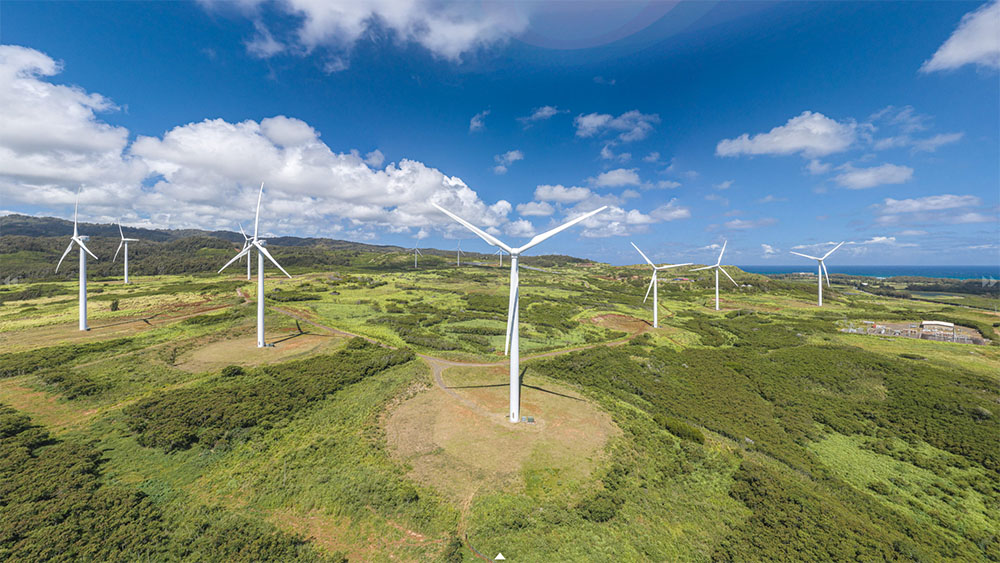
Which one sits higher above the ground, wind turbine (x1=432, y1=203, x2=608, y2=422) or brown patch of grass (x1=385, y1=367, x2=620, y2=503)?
wind turbine (x1=432, y1=203, x2=608, y2=422)

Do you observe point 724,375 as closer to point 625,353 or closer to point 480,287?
point 625,353

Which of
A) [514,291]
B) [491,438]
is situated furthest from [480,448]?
[514,291]

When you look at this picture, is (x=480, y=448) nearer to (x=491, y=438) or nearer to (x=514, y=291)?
(x=491, y=438)

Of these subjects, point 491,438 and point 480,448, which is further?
point 491,438

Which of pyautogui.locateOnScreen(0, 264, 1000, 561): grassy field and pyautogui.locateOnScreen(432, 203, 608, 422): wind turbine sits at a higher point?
pyautogui.locateOnScreen(432, 203, 608, 422): wind turbine

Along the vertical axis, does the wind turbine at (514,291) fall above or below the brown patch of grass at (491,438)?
above

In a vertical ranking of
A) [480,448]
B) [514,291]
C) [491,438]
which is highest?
[514,291]

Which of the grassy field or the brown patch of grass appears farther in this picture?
the brown patch of grass

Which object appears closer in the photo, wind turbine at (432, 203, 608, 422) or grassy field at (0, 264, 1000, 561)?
grassy field at (0, 264, 1000, 561)
